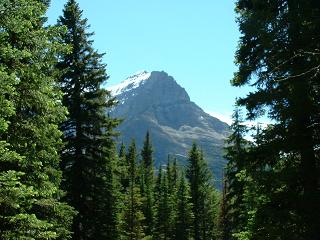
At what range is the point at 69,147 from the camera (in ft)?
80.0

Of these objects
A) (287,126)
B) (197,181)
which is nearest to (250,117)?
(287,126)

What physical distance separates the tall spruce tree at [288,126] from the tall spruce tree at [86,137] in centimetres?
1083

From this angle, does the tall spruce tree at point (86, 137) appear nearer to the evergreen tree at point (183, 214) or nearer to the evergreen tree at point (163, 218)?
the evergreen tree at point (183, 214)

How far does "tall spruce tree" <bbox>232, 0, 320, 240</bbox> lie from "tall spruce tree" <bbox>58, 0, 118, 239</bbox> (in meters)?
10.8

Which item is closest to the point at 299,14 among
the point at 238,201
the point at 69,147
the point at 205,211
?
the point at 69,147

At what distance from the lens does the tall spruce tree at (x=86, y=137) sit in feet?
79.5

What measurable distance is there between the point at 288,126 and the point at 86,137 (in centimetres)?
1260

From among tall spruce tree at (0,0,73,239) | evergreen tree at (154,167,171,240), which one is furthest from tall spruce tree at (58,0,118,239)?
evergreen tree at (154,167,171,240)

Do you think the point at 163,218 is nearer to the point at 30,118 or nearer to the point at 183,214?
the point at 183,214

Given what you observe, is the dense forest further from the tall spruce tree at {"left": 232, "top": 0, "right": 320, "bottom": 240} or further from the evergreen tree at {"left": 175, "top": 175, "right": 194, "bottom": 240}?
the evergreen tree at {"left": 175, "top": 175, "right": 194, "bottom": 240}

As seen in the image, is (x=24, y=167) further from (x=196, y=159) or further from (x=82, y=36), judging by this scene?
(x=196, y=159)

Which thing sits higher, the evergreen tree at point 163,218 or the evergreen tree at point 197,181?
the evergreen tree at point 197,181

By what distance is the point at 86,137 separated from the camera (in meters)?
24.8

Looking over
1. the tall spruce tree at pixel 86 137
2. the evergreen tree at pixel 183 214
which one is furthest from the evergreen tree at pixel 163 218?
the tall spruce tree at pixel 86 137
